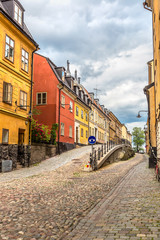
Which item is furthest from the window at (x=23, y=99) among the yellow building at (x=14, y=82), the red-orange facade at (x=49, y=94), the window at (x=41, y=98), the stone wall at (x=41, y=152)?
the window at (x=41, y=98)

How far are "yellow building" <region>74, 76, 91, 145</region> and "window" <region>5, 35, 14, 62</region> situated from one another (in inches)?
629

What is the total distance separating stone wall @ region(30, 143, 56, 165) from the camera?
20344 mm

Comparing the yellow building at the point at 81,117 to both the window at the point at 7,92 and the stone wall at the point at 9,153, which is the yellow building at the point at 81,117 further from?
the window at the point at 7,92

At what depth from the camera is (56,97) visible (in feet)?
85.4

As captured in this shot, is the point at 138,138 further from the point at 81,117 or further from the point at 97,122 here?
the point at 81,117

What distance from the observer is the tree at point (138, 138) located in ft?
299

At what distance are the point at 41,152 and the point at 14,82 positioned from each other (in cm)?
711

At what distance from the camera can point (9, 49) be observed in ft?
55.5

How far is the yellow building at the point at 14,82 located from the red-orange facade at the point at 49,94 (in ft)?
20.5

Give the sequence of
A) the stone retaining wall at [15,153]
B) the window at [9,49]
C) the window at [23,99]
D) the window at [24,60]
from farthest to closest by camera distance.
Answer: the window at [24,60], the window at [23,99], the window at [9,49], the stone retaining wall at [15,153]

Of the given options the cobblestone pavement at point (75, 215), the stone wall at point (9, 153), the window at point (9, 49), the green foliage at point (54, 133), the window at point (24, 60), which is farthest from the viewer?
the green foliage at point (54, 133)

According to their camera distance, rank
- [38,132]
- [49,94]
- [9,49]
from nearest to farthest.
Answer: [9,49], [38,132], [49,94]

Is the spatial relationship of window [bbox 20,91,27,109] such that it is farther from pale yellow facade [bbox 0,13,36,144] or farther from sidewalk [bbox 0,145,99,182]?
sidewalk [bbox 0,145,99,182]

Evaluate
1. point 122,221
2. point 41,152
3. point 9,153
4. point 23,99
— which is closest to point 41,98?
point 41,152
